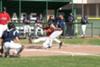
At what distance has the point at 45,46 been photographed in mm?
22719

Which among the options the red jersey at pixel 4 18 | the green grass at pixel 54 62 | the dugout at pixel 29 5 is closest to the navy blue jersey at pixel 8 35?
the green grass at pixel 54 62

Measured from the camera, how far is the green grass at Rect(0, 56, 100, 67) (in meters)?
15.2

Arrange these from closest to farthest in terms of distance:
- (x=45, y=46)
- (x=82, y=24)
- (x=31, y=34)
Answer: (x=45, y=46)
(x=31, y=34)
(x=82, y=24)

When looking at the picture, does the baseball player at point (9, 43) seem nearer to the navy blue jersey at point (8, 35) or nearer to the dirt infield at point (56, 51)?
the navy blue jersey at point (8, 35)

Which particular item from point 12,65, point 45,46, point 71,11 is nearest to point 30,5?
point 71,11

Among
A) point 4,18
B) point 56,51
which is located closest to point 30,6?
point 4,18

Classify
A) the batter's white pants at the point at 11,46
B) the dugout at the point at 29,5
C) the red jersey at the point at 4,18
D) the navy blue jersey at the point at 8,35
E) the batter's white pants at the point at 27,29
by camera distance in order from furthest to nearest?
the dugout at the point at 29,5 → the batter's white pants at the point at 27,29 → the red jersey at the point at 4,18 → the navy blue jersey at the point at 8,35 → the batter's white pants at the point at 11,46

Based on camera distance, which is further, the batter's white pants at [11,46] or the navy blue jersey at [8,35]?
the navy blue jersey at [8,35]

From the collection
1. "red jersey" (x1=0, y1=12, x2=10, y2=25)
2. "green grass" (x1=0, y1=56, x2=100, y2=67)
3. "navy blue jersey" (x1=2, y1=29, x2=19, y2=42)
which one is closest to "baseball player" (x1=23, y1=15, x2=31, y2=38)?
"red jersey" (x1=0, y1=12, x2=10, y2=25)

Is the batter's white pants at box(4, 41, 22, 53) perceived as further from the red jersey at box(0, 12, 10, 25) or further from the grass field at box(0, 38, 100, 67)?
the red jersey at box(0, 12, 10, 25)

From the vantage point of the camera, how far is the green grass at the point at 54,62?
597 inches

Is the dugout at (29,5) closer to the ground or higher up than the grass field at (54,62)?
higher up

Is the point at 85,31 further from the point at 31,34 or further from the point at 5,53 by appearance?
the point at 5,53

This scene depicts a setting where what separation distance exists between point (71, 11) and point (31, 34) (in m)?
6.61
